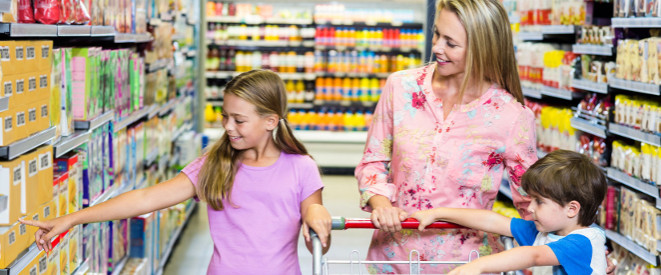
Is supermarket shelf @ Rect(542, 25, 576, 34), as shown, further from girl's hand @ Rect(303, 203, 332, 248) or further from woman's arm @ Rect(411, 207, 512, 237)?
girl's hand @ Rect(303, 203, 332, 248)

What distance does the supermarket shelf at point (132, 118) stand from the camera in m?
3.74

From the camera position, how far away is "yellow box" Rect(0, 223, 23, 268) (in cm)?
220

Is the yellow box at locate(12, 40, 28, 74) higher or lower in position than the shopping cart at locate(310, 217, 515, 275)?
higher

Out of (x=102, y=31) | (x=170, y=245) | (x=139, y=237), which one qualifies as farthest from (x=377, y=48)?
(x=102, y=31)

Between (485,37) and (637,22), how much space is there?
1.95 metres

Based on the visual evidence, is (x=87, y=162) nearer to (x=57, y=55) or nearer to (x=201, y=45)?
(x=57, y=55)

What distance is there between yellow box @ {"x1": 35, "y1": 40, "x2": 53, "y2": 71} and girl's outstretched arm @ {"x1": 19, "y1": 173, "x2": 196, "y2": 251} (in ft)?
1.65

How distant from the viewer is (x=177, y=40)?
6539 mm

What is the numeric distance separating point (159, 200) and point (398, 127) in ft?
2.31

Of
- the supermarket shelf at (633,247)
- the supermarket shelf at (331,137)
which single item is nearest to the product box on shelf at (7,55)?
the supermarket shelf at (633,247)

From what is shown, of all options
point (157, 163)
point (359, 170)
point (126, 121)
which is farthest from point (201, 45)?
point (359, 170)

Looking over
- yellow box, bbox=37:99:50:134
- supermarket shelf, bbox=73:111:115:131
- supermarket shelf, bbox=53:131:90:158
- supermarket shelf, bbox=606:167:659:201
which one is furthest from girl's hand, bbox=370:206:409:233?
supermarket shelf, bbox=606:167:659:201

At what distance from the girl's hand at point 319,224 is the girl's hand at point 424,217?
9.0 inches

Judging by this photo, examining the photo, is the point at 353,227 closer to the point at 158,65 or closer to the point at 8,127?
the point at 8,127
